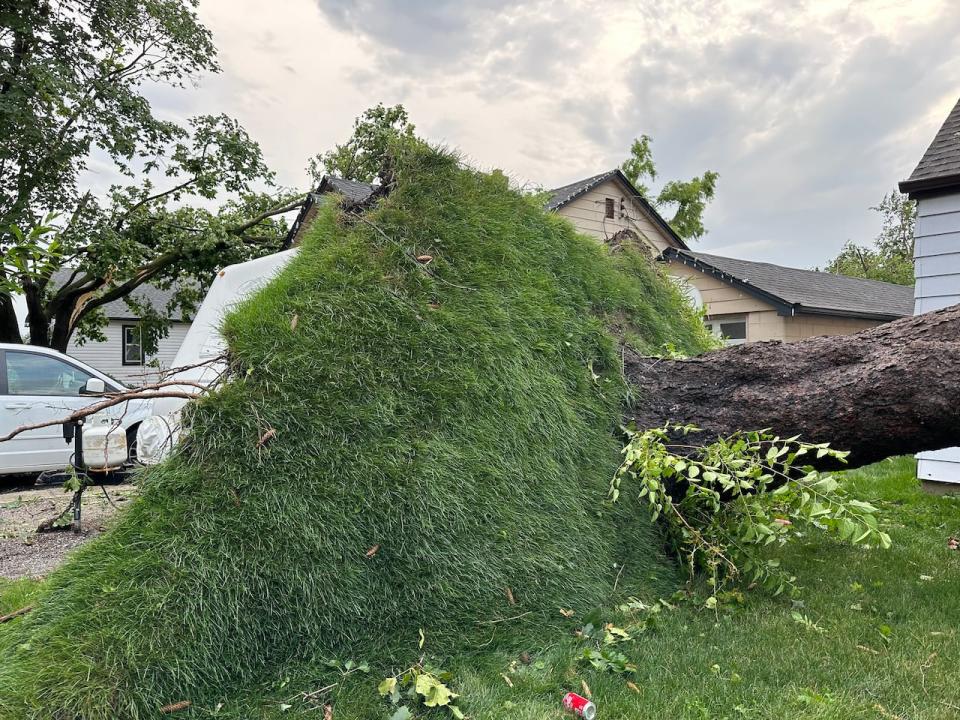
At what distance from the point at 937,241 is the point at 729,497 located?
15.7 feet

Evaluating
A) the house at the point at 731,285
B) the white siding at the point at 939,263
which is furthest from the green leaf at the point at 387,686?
the house at the point at 731,285

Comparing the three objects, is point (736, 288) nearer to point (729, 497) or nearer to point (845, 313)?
point (845, 313)

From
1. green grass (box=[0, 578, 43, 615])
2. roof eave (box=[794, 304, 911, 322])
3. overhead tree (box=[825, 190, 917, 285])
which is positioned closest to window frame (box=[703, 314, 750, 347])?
roof eave (box=[794, 304, 911, 322])

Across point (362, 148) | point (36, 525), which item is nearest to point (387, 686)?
point (36, 525)

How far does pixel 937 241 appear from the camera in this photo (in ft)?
19.9

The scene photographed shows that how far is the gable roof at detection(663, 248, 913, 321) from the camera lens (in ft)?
37.9

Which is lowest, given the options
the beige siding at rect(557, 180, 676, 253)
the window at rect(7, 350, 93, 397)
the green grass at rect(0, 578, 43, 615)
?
the green grass at rect(0, 578, 43, 615)

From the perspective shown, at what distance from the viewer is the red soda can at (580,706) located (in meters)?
2.10

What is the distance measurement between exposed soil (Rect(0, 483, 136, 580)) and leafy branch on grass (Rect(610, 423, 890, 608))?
258 cm

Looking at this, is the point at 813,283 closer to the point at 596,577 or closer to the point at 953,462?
the point at 953,462

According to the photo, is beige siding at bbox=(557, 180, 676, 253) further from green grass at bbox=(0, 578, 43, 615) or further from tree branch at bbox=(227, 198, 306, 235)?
green grass at bbox=(0, 578, 43, 615)

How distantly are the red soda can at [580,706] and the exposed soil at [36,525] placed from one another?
1994 mm

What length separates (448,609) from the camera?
2.48 metres

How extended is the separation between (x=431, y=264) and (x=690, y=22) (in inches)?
201
